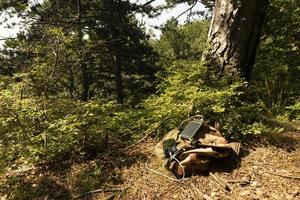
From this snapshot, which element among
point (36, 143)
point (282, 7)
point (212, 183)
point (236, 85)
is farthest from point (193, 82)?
point (282, 7)

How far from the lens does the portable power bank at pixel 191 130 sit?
2.86m

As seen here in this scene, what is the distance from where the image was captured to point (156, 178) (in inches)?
109

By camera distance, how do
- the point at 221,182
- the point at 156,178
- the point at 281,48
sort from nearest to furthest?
the point at 221,182
the point at 156,178
the point at 281,48

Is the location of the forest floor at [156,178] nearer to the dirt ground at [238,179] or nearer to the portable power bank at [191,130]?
the dirt ground at [238,179]

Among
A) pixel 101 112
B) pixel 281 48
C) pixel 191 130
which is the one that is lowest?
pixel 191 130

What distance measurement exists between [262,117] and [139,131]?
1493 millimetres

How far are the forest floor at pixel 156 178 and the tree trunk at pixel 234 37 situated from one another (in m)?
0.99

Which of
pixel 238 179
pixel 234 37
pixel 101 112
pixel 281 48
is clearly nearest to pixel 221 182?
pixel 238 179

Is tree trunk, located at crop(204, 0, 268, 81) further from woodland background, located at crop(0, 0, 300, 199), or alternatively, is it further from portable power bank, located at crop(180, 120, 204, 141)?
portable power bank, located at crop(180, 120, 204, 141)

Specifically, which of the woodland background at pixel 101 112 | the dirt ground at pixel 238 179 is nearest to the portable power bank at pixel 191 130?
the woodland background at pixel 101 112

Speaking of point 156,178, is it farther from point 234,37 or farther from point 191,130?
point 234,37

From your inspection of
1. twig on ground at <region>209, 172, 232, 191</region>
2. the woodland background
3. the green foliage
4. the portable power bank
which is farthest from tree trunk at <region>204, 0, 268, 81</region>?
twig on ground at <region>209, 172, 232, 191</region>

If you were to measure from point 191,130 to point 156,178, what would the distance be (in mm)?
592

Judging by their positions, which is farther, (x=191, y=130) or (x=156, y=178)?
(x=191, y=130)
